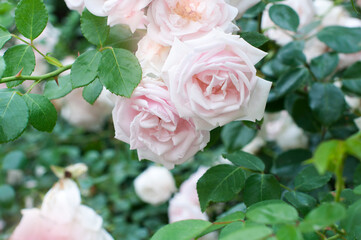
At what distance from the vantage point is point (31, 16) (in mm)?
615

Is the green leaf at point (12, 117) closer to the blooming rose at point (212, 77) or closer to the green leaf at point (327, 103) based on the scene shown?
the blooming rose at point (212, 77)

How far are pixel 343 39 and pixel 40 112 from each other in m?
0.63

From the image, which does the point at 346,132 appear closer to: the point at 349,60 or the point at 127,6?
the point at 349,60

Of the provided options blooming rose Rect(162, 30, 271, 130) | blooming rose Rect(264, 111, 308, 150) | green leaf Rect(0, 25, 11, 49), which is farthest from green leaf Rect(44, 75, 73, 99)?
blooming rose Rect(264, 111, 308, 150)

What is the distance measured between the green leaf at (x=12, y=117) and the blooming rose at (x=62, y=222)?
0.87 feet

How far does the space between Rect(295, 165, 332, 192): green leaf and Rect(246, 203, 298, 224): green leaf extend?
297 mm

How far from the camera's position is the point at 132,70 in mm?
567

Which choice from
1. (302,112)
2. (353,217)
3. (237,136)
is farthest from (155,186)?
(353,217)

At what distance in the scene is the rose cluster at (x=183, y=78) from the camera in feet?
1.68

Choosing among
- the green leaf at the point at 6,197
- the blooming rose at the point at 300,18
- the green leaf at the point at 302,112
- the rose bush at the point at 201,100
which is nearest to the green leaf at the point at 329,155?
the rose bush at the point at 201,100

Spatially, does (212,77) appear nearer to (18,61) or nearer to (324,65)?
(18,61)

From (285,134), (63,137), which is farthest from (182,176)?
(63,137)

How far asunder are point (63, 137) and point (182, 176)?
498 mm

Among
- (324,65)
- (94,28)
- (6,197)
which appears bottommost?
(6,197)
